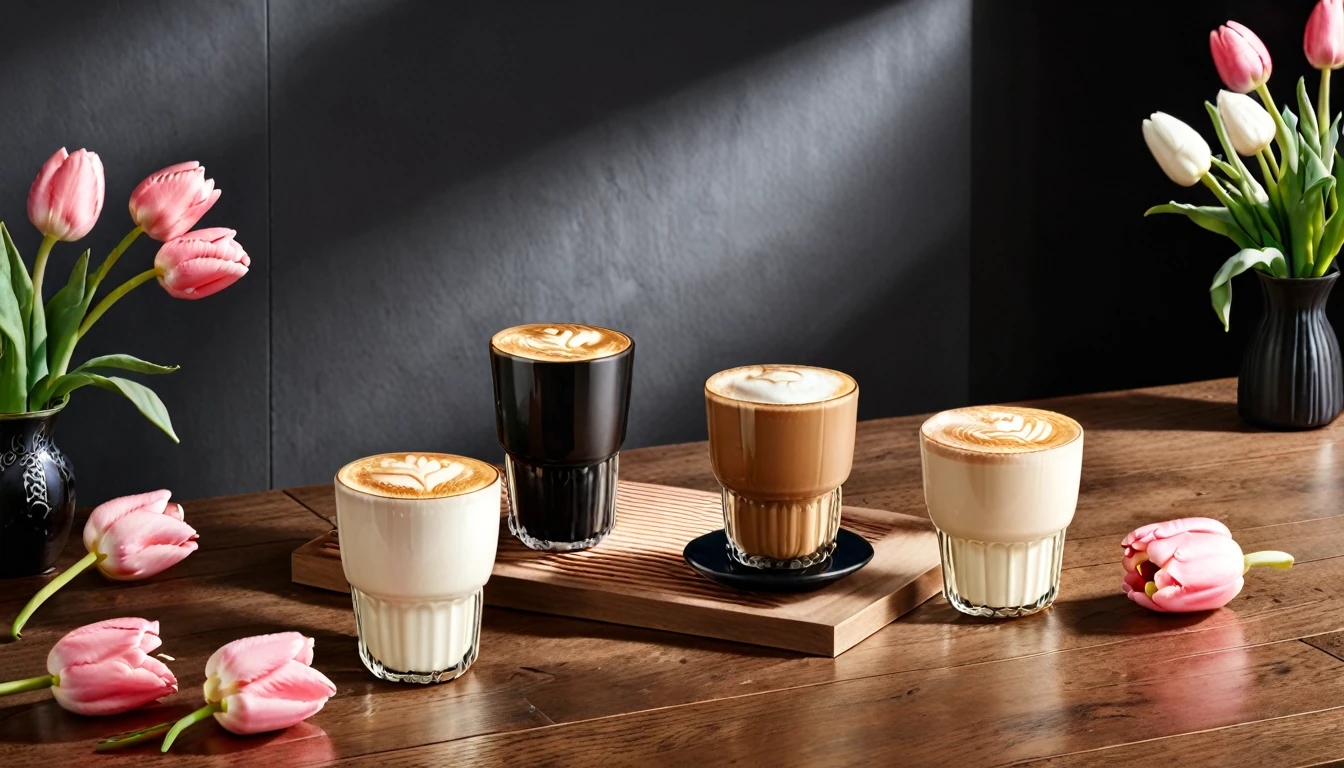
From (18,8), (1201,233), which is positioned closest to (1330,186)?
(1201,233)

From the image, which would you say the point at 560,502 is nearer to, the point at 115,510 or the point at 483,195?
the point at 115,510

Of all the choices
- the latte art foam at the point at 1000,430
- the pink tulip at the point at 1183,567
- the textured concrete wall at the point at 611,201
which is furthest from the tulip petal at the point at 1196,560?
the textured concrete wall at the point at 611,201

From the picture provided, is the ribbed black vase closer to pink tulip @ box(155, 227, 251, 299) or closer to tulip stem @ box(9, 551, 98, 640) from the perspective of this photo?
pink tulip @ box(155, 227, 251, 299)

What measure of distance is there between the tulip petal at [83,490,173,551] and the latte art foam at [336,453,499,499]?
0.89 ft

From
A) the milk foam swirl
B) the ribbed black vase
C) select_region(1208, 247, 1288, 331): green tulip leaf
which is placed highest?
select_region(1208, 247, 1288, 331): green tulip leaf

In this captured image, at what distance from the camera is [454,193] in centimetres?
271

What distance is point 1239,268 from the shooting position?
1575 millimetres

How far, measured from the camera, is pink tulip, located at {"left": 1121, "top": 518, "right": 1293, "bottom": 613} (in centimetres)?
108

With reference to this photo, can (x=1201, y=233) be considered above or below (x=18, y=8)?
below

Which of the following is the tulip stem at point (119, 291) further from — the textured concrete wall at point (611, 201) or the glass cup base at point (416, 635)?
the textured concrete wall at point (611, 201)

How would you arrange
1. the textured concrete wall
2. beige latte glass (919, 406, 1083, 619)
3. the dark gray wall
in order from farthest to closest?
the textured concrete wall → the dark gray wall → beige latte glass (919, 406, 1083, 619)

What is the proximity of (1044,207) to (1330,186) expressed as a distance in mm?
1292

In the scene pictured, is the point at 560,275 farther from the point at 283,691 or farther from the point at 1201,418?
the point at 283,691

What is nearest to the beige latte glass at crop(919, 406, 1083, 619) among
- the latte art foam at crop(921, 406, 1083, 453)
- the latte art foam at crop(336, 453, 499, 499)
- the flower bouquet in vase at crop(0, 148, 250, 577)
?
the latte art foam at crop(921, 406, 1083, 453)
